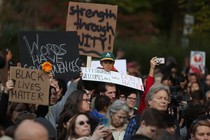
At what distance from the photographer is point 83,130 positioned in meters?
9.41

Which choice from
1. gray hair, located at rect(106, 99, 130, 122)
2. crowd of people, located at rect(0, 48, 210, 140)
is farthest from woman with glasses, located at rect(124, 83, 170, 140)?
gray hair, located at rect(106, 99, 130, 122)

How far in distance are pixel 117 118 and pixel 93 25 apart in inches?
183

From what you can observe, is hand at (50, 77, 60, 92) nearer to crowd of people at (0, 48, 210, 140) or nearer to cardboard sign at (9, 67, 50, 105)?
crowd of people at (0, 48, 210, 140)

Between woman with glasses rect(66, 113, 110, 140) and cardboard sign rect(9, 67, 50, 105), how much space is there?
1.60m

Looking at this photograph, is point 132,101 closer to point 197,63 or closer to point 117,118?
point 117,118

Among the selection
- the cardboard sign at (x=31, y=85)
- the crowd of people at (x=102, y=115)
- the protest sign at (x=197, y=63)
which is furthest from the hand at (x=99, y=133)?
the protest sign at (x=197, y=63)

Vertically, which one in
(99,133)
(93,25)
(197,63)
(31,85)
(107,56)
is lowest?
(99,133)

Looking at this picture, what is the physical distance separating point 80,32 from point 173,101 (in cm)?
334

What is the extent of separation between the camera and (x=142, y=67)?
103ft

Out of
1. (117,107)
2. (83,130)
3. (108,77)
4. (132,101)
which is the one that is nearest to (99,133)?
(83,130)

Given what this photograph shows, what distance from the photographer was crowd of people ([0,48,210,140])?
8.81 metres

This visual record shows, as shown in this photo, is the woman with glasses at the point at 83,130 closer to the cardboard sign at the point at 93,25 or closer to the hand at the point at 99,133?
the hand at the point at 99,133

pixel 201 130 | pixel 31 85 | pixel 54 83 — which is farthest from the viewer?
pixel 54 83

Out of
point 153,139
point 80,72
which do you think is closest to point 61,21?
point 80,72
